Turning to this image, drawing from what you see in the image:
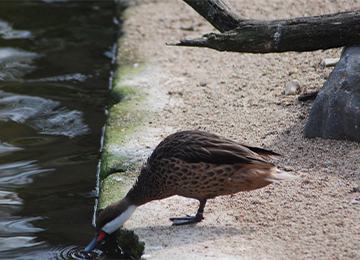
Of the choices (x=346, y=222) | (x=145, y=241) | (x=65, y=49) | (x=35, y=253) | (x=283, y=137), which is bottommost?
(x=35, y=253)

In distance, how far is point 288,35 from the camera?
4.39 metres

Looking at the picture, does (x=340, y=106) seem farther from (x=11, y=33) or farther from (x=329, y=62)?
(x=11, y=33)

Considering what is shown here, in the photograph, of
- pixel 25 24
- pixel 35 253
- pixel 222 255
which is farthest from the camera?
pixel 25 24

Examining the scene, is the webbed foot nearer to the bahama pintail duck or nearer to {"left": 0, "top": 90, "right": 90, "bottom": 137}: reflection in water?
the bahama pintail duck

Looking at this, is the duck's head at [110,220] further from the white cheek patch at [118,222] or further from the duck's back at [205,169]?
the duck's back at [205,169]

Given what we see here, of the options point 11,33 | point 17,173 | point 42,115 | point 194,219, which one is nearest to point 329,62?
point 194,219

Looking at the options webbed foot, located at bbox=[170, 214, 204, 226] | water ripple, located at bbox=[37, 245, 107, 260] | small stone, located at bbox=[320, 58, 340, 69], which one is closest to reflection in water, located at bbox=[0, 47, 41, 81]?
water ripple, located at bbox=[37, 245, 107, 260]

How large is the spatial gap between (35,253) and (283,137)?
2.68 metres

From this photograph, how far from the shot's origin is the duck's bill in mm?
3294

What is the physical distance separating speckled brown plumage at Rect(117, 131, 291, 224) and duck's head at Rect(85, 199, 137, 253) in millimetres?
242

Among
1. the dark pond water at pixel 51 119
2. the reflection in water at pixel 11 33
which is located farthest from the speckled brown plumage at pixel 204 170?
the reflection in water at pixel 11 33

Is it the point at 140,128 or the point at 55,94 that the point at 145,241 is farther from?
the point at 55,94

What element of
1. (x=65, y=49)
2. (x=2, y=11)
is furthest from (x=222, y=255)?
(x=2, y=11)

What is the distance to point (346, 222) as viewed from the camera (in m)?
3.07
